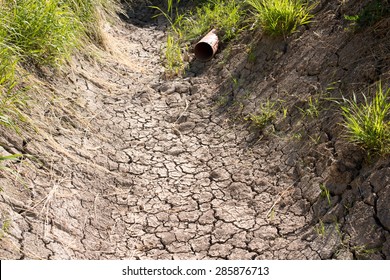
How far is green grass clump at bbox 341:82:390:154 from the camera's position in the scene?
10.6 ft

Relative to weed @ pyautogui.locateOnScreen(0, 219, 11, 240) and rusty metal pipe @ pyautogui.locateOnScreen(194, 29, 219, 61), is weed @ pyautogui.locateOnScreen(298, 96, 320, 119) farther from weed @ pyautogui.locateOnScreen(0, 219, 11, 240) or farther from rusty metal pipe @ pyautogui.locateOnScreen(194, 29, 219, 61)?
weed @ pyautogui.locateOnScreen(0, 219, 11, 240)

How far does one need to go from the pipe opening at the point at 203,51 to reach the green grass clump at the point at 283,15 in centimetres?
59

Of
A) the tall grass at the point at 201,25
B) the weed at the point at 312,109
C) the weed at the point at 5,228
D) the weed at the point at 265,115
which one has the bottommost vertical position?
the weed at the point at 5,228

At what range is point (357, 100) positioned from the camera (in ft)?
12.1

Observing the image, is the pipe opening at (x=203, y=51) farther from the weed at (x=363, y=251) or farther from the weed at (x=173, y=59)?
the weed at (x=363, y=251)

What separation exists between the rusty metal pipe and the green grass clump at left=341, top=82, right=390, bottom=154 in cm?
183

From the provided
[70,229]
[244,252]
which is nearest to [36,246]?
[70,229]

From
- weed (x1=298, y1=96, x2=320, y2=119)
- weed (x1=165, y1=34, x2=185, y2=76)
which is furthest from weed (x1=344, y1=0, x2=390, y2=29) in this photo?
weed (x1=165, y1=34, x2=185, y2=76)

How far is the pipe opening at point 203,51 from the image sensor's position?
512cm

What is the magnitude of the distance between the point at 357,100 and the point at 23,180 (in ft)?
7.20

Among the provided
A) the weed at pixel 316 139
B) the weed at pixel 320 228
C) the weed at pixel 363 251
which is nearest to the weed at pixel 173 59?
the weed at pixel 316 139

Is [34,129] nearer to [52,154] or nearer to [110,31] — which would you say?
[52,154]

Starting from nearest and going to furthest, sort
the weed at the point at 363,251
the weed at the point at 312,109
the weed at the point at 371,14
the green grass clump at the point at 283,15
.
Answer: the weed at the point at 363,251, the weed at the point at 312,109, the weed at the point at 371,14, the green grass clump at the point at 283,15

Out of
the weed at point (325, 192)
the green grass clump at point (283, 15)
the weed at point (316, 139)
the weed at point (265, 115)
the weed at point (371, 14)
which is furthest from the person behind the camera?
the green grass clump at point (283, 15)
